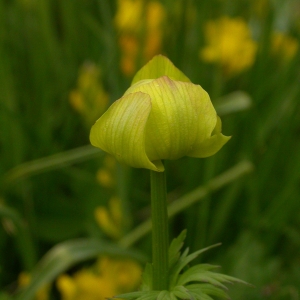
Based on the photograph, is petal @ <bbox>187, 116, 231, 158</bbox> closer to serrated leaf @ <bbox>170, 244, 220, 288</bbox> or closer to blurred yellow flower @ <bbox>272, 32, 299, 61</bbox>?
serrated leaf @ <bbox>170, 244, 220, 288</bbox>

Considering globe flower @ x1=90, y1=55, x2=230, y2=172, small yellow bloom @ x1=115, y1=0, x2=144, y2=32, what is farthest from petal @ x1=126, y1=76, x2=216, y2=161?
small yellow bloom @ x1=115, y1=0, x2=144, y2=32

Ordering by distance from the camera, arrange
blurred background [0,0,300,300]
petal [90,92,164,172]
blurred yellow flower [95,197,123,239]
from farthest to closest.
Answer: blurred yellow flower [95,197,123,239]
blurred background [0,0,300,300]
petal [90,92,164,172]

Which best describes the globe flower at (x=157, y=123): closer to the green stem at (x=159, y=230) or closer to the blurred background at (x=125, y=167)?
the green stem at (x=159, y=230)

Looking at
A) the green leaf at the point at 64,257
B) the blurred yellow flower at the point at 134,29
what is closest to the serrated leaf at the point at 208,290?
the green leaf at the point at 64,257

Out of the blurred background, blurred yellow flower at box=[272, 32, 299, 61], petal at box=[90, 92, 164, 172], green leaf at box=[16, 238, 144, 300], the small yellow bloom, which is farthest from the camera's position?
blurred yellow flower at box=[272, 32, 299, 61]

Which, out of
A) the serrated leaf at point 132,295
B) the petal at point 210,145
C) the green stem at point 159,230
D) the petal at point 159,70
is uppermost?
the petal at point 159,70

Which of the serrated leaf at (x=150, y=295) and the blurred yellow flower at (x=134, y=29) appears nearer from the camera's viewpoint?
the serrated leaf at (x=150, y=295)

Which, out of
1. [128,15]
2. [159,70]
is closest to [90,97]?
[128,15]
